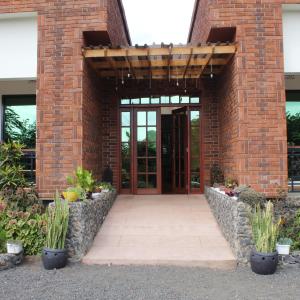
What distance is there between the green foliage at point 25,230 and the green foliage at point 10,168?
0.80m

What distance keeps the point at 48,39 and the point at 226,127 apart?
13.5 feet

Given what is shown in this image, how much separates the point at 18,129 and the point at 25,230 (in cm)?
503

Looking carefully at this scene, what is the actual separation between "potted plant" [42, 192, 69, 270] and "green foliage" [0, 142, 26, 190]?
1676mm

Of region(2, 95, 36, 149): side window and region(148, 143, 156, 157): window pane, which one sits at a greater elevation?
region(2, 95, 36, 149): side window

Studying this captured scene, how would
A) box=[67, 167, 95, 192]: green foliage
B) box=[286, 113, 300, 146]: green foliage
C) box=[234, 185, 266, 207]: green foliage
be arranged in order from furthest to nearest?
box=[286, 113, 300, 146]: green foliage < box=[67, 167, 95, 192]: green foliage < box=[234, 185, 266, 207]: green foliage

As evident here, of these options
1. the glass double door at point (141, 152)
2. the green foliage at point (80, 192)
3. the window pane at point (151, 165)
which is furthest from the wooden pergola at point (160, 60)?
the green foliage at point (80, 192)

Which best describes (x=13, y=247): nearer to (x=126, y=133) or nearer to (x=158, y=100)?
(x=126, y=133)

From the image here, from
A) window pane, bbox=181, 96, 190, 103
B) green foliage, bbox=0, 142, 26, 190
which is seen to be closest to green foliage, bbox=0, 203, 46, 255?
green foliage, bbox=0, 142, 26, 190

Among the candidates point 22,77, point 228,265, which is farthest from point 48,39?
point 228,265

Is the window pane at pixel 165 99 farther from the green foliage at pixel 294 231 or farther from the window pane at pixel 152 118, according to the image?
the green foliage at pixel 294 231

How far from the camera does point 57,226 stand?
16.3 ft

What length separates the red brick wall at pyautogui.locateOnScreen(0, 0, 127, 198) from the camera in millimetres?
6773

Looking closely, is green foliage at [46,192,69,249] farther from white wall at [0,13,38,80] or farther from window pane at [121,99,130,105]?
window pane at [121,99,130,105]

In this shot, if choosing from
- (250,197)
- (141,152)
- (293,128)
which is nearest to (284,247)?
(250,197)
